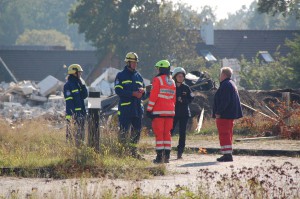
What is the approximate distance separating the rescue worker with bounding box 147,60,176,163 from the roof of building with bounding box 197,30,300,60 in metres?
59.0

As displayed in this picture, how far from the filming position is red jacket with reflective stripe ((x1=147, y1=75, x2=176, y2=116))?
52.4 ft

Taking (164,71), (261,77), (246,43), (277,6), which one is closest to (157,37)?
(261,77)

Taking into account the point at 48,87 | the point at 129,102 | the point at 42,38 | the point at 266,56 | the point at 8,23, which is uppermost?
the point at 8,23

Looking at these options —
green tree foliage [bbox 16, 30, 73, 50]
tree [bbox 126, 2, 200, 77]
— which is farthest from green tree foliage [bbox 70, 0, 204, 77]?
green tree foliage [bbox 16, 30, 73, 50]

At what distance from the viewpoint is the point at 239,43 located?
76.6 metres

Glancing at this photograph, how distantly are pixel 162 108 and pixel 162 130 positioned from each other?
393 millimetres

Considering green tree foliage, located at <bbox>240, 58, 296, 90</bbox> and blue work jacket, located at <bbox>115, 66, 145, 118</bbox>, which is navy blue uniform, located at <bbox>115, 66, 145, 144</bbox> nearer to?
blue work jacket, located at <bbox>115, 66, 145, 118</bbox>

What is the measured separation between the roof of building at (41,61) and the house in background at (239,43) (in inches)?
413

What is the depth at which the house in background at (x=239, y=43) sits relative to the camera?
75.4m

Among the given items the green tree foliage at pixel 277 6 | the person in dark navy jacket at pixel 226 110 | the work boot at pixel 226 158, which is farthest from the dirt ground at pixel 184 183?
the green tree foliage at pixel 277 6

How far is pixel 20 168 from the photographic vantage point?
1405cm

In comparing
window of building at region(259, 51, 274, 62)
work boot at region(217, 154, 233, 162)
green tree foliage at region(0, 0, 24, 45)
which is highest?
green tree foliage at region(0, 0, 24, 45)

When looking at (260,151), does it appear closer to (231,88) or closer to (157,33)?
(231,88)

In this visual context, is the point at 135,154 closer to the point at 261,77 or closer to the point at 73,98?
the point at 73,98
